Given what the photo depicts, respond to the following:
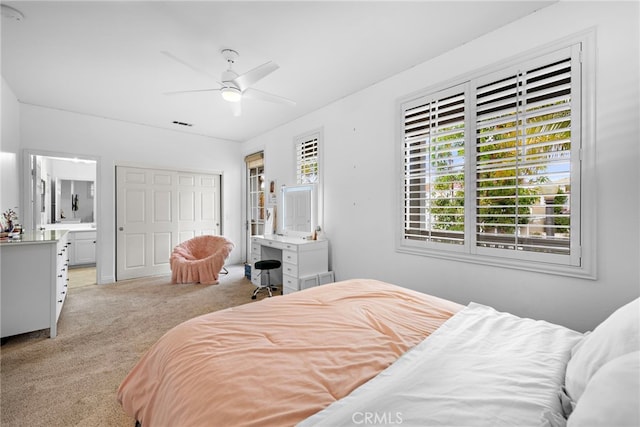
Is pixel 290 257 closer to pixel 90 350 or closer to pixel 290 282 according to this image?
pixel 290 282

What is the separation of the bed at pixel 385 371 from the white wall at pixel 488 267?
92 centimetres

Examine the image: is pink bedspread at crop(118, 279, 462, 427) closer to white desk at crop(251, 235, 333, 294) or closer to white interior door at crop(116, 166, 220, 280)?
white desk at crop(251, 235, 333, 294)

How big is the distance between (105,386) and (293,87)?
3.29m

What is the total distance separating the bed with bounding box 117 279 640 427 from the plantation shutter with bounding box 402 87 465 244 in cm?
122

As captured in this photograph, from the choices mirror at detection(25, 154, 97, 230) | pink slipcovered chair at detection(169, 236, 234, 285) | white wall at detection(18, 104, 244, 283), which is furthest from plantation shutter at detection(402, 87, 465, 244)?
mirror at detection(25, 154, 97, 230)

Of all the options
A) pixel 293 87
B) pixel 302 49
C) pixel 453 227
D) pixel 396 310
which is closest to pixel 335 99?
pixel 293 87

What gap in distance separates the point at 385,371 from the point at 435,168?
2.14 metres

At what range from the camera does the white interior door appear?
4.80m

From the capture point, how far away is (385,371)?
1.04m

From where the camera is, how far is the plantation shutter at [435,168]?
8.43 feet

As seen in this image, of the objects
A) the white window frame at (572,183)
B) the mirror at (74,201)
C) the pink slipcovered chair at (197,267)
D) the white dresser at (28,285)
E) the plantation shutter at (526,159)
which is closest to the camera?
the white window frame at (572,183)

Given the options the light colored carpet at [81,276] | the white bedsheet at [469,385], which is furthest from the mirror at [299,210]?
the light colored carpet at [81,276]

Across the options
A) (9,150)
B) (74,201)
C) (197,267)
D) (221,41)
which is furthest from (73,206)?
(221,41)

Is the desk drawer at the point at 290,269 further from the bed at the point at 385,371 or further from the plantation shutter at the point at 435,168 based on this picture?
the bed at the point at 385,371
